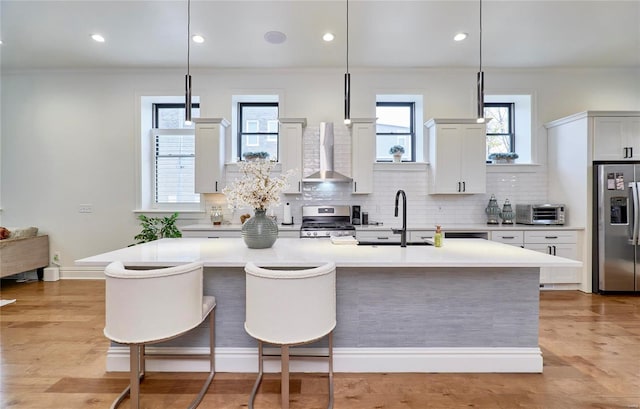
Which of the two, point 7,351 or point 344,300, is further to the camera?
point 7,351

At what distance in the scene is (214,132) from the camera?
4.42 metres

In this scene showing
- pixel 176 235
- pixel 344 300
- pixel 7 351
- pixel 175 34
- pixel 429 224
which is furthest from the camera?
pixel 429 224

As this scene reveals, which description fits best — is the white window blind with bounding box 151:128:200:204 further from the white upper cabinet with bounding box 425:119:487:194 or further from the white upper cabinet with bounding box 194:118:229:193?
the white upper cabinet with bounding box 425:119:487:194

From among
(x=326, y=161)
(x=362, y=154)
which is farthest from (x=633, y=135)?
(x=326, y=161)

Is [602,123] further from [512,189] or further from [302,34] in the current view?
[302,34]

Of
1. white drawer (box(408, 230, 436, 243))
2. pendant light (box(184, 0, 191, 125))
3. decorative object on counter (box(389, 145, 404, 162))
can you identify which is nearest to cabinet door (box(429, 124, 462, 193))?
decorative object on counter (box(389, 145, 404, 162))

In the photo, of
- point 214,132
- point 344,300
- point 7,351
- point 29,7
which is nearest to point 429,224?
point 344,300

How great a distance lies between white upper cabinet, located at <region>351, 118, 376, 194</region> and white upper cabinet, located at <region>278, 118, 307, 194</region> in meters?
0.78

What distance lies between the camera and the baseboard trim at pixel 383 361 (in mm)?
2176

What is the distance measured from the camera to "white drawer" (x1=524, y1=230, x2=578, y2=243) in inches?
162

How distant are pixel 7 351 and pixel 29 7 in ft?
11.4

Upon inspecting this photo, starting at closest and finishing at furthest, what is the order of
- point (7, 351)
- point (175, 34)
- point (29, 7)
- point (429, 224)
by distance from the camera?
point (7, 351)
point (29, 7)
point (175, 34)
point (429, 224)

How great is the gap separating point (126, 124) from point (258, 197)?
3.80 metres

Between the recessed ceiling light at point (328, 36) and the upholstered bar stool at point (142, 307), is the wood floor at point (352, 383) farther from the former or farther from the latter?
the recessed ceiling light at point (328, 36)
